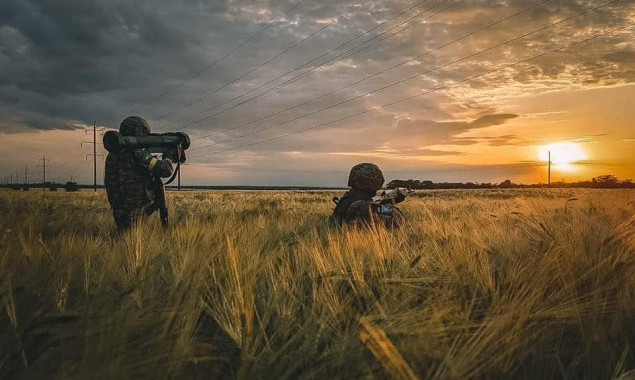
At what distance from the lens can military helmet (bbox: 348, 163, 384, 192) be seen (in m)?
7.70

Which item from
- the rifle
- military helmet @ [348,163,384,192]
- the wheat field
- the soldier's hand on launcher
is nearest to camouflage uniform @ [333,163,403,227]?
military helmet @ [348,163,384,192]

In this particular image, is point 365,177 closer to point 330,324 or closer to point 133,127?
point 133,127

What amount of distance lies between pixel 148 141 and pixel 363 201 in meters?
3.78

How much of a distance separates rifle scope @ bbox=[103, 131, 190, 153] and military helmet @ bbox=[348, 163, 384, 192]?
3051 mm

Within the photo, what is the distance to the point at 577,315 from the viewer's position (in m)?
1.73

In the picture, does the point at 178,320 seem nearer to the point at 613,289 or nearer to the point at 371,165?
the point at 613,289

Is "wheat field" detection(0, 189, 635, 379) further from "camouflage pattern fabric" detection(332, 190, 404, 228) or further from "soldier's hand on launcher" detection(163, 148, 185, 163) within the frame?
"soldier's hand on launcher" detection(163, 148, 185, 163)

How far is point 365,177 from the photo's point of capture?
7688 mm

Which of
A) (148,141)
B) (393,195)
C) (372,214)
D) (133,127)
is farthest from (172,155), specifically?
(393,195)

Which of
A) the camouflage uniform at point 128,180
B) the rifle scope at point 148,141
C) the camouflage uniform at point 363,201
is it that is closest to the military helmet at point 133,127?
the camouflage uniform at point 128,180

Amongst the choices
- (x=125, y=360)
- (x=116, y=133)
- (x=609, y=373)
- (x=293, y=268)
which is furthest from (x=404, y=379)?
(x=116, y=133)

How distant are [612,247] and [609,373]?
163 cm

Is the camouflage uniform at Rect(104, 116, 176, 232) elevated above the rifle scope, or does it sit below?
below

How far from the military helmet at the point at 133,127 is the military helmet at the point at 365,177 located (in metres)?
3.77
